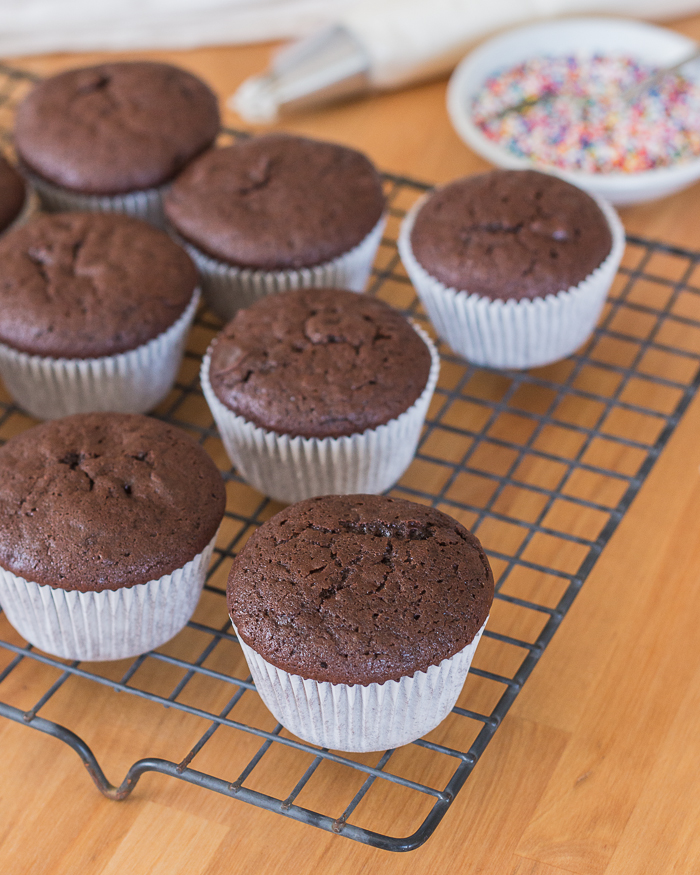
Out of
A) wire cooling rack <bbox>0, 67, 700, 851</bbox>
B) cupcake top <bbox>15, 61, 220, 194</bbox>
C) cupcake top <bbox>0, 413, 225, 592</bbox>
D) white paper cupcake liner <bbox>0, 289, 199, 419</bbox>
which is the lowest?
wire cooling rack <bbox>0, 67, 700, 851</bbox>

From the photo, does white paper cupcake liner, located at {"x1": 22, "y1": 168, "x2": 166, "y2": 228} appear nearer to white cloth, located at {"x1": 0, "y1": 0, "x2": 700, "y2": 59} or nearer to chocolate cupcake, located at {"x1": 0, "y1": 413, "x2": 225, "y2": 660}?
chocolate cupcake, located at {"x1": 0, "y1": 413, "x2": 225, "y2": 660}

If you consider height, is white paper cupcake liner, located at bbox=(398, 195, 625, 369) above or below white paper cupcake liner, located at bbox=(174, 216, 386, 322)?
below

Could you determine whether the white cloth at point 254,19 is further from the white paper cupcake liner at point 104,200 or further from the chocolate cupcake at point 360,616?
the chocolate cupcake at point 360,616

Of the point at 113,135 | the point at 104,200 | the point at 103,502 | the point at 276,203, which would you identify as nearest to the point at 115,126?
the point at 113,135

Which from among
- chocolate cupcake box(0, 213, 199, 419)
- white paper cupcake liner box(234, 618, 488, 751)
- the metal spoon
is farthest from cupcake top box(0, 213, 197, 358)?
the metal spoon

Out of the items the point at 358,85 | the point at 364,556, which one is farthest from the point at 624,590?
the point at 358,85
